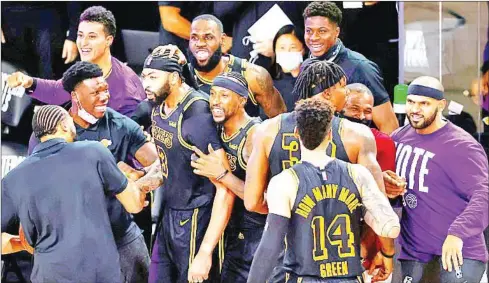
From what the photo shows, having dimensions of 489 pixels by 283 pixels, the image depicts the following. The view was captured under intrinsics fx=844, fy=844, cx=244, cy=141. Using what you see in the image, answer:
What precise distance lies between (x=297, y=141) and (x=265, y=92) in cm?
97

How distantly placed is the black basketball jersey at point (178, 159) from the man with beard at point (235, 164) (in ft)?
0.36

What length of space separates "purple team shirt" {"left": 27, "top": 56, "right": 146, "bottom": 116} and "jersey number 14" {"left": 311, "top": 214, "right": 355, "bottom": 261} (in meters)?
1.90

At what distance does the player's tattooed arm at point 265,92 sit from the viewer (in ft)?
16.6

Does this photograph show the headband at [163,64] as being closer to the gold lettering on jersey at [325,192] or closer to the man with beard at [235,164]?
the man with beard at [235,164]

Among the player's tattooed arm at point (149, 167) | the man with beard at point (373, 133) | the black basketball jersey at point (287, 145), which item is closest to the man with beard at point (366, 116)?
the man with beard at point (373, 133)

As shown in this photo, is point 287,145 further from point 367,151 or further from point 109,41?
point 109,41

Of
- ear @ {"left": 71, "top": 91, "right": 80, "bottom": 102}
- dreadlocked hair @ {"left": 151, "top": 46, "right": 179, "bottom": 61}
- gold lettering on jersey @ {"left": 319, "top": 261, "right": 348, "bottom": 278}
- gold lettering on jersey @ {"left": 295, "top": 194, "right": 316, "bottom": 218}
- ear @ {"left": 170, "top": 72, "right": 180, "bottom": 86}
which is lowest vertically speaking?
gold lettering on jersey @ {"left": 319, "top": 261, "right": 348, "bottom": 278}

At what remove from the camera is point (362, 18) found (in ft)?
17.1

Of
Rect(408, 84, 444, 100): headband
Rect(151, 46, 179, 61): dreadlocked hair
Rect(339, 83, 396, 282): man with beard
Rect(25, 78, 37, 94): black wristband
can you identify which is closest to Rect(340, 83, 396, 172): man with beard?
Rect(339, 83, 396, 282): man with beard

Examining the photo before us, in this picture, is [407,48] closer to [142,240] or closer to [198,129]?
[198,129]

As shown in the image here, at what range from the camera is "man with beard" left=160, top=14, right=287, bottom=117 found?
5.00 m

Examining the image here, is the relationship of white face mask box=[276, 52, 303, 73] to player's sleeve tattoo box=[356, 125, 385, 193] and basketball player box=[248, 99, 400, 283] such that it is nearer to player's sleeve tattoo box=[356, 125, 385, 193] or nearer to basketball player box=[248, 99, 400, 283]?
player's sleeve tattoo box=[356, 125, 385, 193]

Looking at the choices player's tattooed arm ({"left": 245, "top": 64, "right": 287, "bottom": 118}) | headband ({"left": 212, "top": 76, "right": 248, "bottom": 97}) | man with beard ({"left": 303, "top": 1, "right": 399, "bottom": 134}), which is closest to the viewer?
headband ({"left": 212, "top": 76, "right": 248, "bottom": 97})

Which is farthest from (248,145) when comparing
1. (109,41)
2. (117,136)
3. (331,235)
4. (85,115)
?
(109,41)
